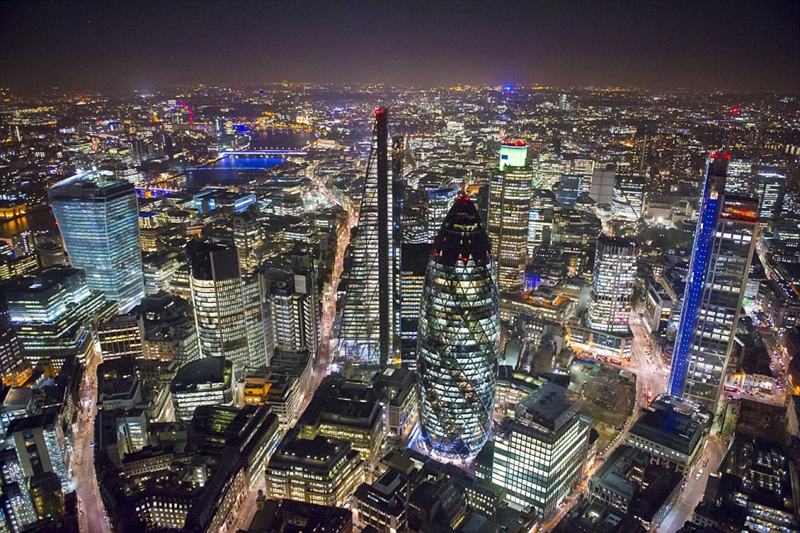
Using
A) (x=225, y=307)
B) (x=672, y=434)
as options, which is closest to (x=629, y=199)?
(x=672, y=434)

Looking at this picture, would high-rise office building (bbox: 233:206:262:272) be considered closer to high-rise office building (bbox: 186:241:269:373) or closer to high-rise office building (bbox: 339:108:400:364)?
high-rise office building (bbox: 186:241:269:373)

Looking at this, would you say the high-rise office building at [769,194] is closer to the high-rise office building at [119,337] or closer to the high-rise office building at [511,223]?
the high-rise office building at [511,223]

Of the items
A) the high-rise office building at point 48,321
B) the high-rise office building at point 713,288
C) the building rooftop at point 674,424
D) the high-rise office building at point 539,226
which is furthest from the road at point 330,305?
the high-rise office building at point 713,288

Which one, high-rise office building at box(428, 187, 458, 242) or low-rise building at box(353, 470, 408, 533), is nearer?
low-rise building at box(353, 470, 408, 533)

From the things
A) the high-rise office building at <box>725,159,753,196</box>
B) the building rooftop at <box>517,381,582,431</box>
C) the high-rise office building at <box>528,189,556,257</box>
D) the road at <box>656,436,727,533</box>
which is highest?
the high-rise office building at <box>725,159,753,196</box>

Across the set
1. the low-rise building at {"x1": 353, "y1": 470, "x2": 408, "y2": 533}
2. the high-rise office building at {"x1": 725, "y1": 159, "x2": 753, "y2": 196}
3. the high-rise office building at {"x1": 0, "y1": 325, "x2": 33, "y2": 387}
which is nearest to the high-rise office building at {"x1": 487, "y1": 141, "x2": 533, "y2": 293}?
the high-rise office building at {"x1": 725, "y1": 159, "x2": 753, "y2": 196}

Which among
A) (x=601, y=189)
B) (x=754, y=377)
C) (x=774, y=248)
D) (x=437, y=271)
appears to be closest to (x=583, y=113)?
(x=601, y=189)
